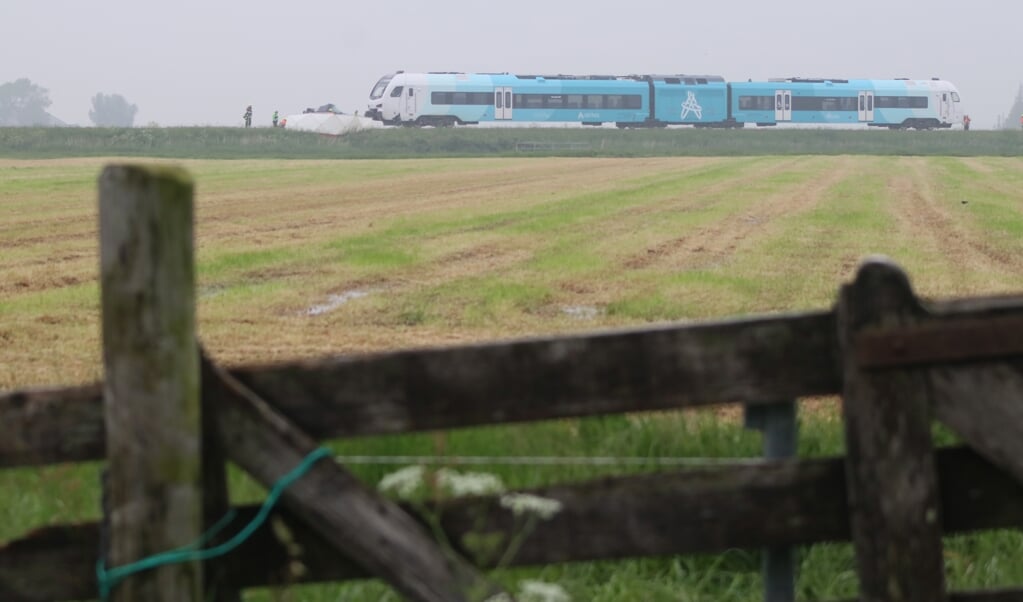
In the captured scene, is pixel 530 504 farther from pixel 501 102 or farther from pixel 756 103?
pixel 756 103

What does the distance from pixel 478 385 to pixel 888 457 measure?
102 centimetres

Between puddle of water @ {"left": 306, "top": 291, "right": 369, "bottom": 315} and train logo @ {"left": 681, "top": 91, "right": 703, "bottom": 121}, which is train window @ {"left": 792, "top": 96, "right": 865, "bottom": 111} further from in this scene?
puddle of water @ {"left": 306, "top": 291, "right": 369, "bottom": 315}

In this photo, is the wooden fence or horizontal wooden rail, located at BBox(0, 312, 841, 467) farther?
horizontal wooden rail, located at BBox(0, 312, 841, 467)

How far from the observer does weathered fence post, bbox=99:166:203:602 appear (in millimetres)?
3529

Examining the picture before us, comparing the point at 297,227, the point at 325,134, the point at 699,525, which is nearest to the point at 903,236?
the point at 297,227

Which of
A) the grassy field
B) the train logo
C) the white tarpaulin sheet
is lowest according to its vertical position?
the grassy field

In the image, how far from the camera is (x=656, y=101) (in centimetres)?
8075

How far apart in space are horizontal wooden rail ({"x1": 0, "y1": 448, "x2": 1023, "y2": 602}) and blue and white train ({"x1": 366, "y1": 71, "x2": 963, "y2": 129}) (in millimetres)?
74235

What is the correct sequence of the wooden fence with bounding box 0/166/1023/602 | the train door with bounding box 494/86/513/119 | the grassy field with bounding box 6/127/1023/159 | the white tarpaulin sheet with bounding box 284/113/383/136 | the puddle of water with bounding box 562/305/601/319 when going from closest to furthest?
the wooden fence with bounding box 0/166/1023/602 < the puddle of water with bounding box 562/305/601/319 < the grassy field with bounding box 6/127/1023/159 < the train door with bounding box 494/86/513/119 < the white tarpaulin sheet with bounding box 284/113/383/136

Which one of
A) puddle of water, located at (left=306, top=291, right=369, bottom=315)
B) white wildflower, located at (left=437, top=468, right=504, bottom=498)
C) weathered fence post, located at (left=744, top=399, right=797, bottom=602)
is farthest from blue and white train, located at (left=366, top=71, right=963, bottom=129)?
white wildflower, located at (left=437, top=468, right=504, bottom=498)

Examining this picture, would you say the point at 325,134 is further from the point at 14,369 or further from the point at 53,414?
the point at 53,414

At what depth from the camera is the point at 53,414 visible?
378 cm

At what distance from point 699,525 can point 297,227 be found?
21.1 metres

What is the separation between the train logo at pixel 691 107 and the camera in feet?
267
